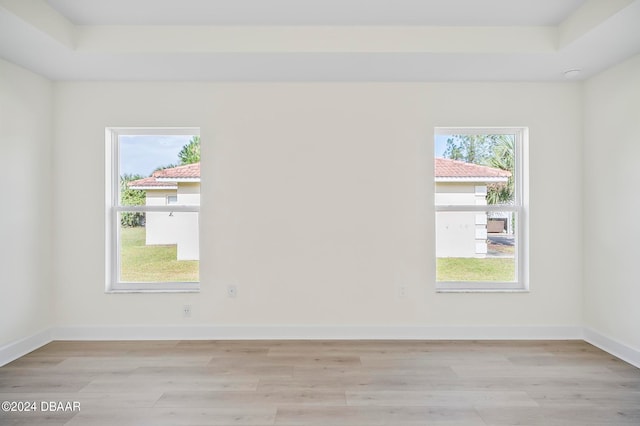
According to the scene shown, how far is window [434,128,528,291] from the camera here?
3615mm

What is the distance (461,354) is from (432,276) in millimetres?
729

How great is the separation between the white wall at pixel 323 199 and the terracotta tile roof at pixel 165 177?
0.88 ft

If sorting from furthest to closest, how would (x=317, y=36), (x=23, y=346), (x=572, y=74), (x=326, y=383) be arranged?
(x=572, y=74) < (x=23, y=346) < (x=317, y=36) < (x=326, y=383)

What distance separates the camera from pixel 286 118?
3479 millimetres

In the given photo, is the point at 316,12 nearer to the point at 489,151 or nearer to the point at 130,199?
the point at 489,151

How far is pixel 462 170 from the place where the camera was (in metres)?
3.64

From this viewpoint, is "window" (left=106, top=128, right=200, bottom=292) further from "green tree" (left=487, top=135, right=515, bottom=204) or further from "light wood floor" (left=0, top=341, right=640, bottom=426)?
"green tree" (left=487, top=135, right=515, bottom=204)

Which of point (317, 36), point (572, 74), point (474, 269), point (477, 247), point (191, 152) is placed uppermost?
point (317, 36)

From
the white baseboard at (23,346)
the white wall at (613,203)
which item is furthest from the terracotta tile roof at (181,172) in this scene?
the white wall at (613,203)

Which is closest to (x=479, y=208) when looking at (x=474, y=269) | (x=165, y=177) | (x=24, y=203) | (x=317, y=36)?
(x=474, y=269)

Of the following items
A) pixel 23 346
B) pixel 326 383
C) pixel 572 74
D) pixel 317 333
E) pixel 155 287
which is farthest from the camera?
pixel 155 287

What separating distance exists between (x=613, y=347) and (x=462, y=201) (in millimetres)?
1766

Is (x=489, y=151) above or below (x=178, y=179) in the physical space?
above

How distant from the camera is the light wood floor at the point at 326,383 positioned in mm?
2172
